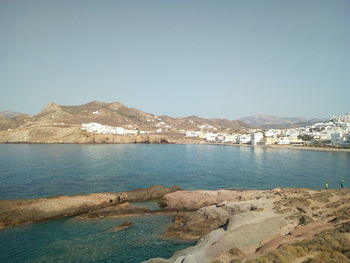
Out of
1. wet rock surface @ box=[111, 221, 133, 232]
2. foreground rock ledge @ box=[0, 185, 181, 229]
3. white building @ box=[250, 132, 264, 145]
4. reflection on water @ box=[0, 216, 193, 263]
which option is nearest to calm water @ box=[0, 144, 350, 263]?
reflection on water @ box=[0, 216, 193, 263]

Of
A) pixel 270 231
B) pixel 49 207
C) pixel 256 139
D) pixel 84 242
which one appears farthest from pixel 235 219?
pixel 256 139

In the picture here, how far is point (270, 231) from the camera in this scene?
18.7 m

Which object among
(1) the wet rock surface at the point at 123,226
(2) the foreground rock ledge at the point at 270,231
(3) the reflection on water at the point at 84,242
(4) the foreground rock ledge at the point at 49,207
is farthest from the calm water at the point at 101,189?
(2) the foreground rock ledge at the point at 270,231

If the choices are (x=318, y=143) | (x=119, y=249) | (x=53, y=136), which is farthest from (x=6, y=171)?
(x=318, y=143)

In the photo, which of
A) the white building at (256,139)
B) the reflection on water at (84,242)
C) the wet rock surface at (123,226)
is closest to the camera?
the reflection on water at (84,242)

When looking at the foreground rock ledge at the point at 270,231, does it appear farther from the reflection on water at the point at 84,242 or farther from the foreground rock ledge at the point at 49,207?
the foreground rock ledge at the point at 49,207

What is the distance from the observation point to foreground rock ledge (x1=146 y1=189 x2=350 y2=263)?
1278 centimetres

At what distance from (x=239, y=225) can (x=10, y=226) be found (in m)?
22.2

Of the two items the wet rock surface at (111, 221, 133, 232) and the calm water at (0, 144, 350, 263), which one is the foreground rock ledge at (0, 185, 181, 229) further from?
the wet rock surface at (111, 221, 133, 232)

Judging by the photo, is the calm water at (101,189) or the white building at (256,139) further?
the white building at (256,139)

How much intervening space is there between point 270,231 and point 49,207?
2353 cm

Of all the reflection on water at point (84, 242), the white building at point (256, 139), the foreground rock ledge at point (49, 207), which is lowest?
the reflection on water at point (84, 242)

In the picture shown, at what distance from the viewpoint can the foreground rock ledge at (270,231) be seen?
12.8 m

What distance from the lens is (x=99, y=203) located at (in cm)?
3228
